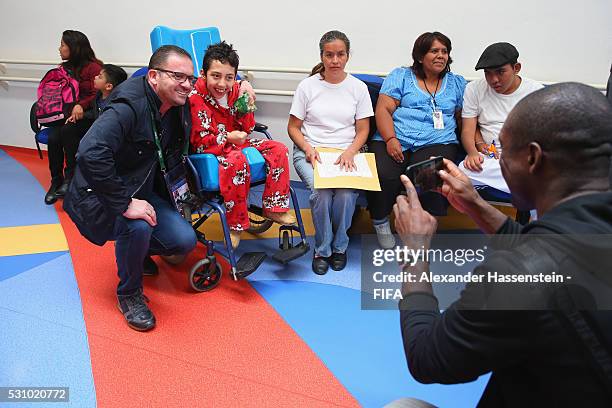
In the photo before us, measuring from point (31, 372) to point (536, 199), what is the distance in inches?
81.1

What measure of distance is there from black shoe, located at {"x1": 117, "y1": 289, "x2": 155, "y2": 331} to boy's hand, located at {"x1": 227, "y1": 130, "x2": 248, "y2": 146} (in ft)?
3.27

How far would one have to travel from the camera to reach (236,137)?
9.07ft

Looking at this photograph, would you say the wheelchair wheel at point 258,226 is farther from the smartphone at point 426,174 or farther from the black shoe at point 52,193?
the smartphone at point 426,174

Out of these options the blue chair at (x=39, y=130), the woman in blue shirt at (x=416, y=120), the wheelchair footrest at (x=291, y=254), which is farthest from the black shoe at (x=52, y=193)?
the woman in blue shirt at (x=416, y=120)

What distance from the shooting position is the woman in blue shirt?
3.06m

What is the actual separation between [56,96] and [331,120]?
2.49 metres

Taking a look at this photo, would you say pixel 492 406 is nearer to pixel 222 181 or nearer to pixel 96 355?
pixel 96 355

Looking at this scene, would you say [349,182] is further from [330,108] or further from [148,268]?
[148,268]

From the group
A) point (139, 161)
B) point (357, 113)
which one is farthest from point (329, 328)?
point (357, 113)

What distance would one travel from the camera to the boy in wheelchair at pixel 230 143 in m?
2.63

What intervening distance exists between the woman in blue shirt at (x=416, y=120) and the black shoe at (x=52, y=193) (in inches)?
105

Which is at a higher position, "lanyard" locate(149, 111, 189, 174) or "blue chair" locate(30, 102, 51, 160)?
"lanyard" locate(149, 111, 189, 174)

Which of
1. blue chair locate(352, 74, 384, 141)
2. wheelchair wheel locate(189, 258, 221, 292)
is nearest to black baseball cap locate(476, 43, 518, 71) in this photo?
blue chair locate(352, 74, 384, 141)

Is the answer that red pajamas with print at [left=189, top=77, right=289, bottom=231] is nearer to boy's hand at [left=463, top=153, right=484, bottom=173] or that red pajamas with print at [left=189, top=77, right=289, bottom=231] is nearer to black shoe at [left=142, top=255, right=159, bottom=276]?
black shoe at [left=142, top=255, right=159, bottom=276]
